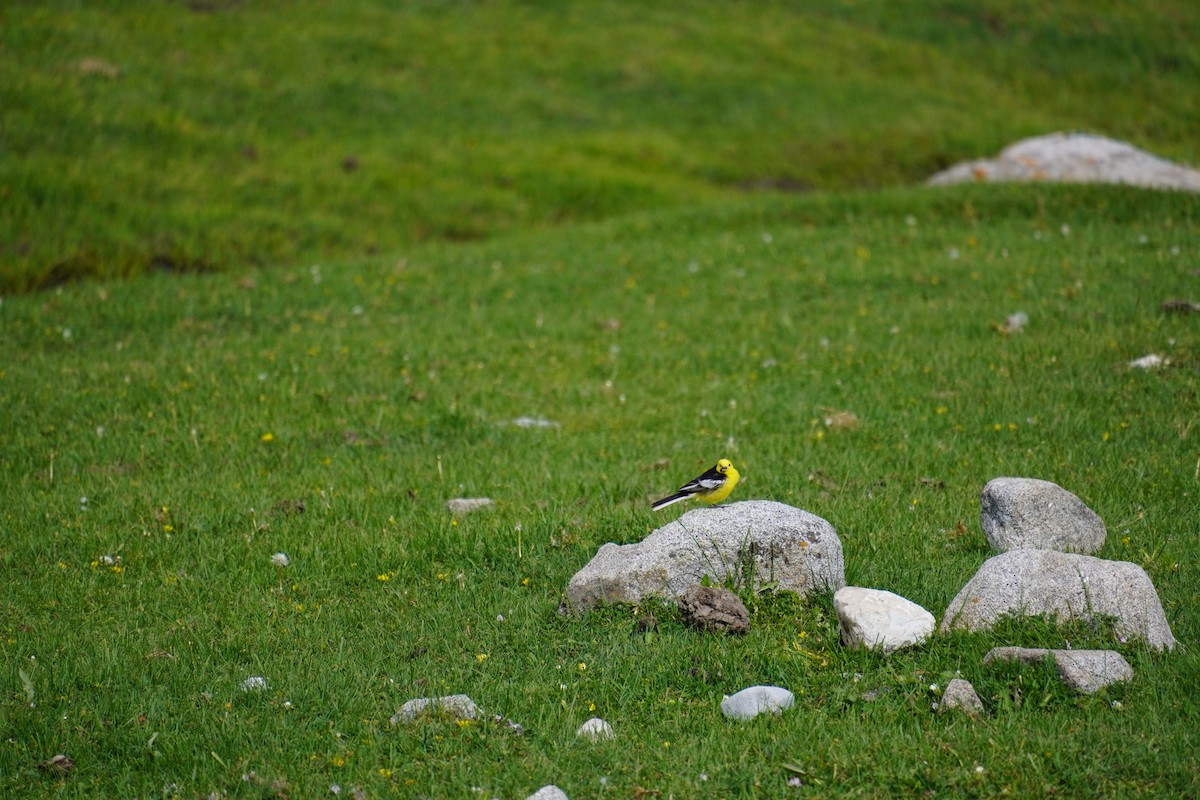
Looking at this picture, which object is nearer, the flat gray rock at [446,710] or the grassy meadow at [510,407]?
the grassy meadow at [510,407]

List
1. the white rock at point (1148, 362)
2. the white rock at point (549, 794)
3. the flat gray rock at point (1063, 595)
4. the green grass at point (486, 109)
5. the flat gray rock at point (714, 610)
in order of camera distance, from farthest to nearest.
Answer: the green grass at point (486, 109) → the white rock at point (1148, 362) → the flat gray rock at point (714, 610) → the flat gray rock at point (1063, 595) → the white rock at point (549, 794)

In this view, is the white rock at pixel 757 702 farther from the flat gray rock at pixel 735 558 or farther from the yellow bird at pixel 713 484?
the yellow bird at pixel 713 484

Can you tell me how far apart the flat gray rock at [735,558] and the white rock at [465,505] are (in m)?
2.01

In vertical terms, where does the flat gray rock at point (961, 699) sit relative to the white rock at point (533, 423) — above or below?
above

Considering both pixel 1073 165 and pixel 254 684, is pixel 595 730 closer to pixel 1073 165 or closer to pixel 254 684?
pixel 254 684

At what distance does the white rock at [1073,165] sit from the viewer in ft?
67.5

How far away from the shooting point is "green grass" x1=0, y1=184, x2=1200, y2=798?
17.1 feet

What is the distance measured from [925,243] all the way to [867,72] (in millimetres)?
16139

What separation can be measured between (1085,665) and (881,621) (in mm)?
1096

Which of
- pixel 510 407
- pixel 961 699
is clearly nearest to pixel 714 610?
pixel 961 699

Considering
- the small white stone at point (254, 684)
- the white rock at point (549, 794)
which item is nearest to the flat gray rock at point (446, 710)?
the white rock at point (549, 794)

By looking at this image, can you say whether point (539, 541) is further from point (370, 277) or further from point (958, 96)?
point (958, 96)

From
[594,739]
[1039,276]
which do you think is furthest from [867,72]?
[594,739]

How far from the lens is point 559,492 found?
870cm
